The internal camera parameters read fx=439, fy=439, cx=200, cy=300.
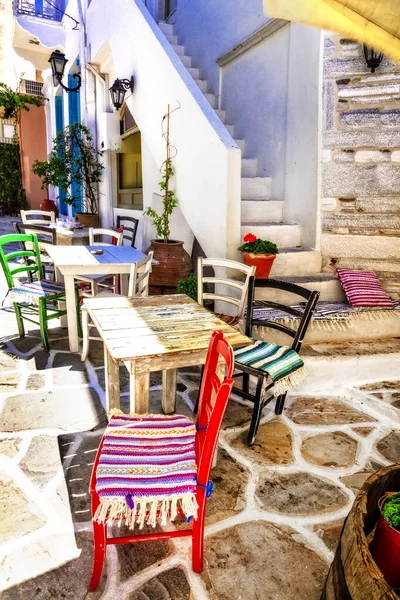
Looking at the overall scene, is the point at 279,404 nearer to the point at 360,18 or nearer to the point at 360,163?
the point at 360,18

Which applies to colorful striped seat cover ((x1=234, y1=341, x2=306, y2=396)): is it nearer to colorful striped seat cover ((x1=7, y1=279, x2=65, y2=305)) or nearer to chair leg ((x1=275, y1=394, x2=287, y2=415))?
chair leg ((x1=275, y1=394, x2=287, y2=415))

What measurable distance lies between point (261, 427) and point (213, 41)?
684 centimetres

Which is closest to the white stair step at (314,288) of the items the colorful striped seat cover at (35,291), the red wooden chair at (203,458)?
the colorful striped seat cover at (35,291)

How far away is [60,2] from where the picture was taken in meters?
11.9

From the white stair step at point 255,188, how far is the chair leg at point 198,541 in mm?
4748

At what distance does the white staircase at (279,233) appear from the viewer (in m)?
5.04

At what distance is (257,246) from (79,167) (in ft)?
19.9

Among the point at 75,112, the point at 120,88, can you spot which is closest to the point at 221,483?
the point at 120,88

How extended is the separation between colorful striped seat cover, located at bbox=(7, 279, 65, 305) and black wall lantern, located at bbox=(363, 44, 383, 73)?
159 inches

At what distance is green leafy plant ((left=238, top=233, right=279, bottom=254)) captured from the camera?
463 centimetres

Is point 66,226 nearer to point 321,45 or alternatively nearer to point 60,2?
point 321,45

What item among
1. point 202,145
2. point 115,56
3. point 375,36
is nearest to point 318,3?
point 375,36

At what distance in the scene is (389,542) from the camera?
1435 millimetres

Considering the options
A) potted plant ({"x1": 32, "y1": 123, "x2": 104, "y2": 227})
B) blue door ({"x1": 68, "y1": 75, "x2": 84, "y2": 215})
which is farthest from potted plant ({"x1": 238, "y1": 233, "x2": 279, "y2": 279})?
blue door ({"x1": 68, "y1": 75, "x2": 84, "y2": 215})
